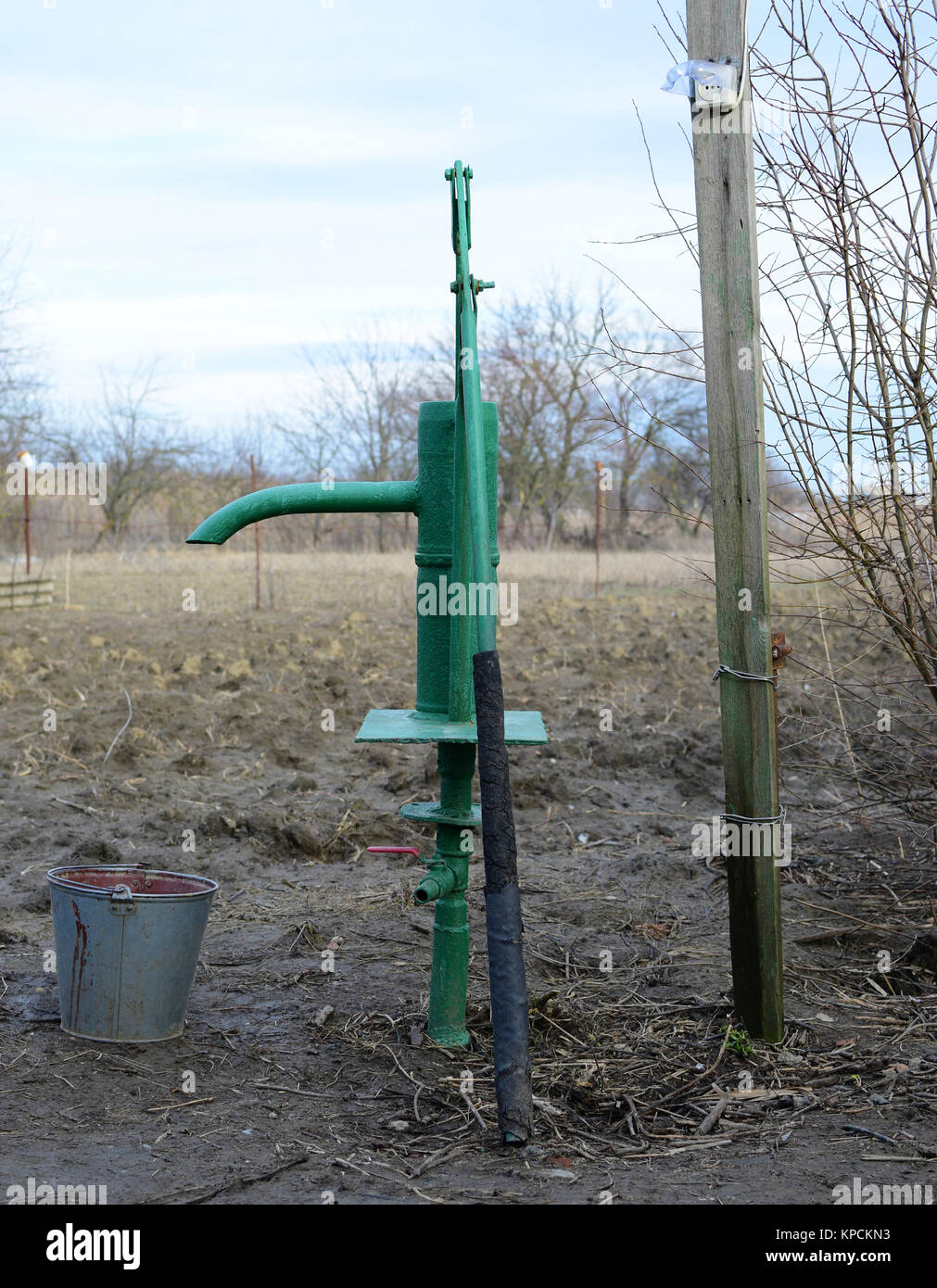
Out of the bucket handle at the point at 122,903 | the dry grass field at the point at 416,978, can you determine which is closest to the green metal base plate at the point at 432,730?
the dry grass field at the point at 416,978

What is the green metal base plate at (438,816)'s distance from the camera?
3352mm

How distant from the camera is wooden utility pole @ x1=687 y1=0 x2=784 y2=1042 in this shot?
128 inches

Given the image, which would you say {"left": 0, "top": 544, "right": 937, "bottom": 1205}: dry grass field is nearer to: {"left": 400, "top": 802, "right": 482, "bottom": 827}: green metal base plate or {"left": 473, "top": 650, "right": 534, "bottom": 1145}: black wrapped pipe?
{"left": 473, "top": 650, "right": 534, "bottom": 1145}: black wrapped pipe

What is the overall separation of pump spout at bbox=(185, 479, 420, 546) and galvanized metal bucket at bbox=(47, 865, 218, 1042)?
1.06 meters

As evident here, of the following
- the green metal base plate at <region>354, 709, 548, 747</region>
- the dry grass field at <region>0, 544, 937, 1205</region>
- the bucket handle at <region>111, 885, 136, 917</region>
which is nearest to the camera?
the dry grass field at <region>0, 544, 937, 1205</region>

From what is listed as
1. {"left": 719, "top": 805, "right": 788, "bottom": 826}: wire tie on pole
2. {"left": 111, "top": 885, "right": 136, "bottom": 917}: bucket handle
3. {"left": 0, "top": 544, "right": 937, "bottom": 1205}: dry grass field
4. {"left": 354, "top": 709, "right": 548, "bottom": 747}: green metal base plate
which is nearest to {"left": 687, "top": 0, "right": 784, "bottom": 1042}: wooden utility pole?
{"left": 719, "top": 805, "right": 788, "bottom": 826}: wire tie on pole

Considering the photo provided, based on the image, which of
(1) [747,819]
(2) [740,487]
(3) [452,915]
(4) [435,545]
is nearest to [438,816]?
(3) [452,915]

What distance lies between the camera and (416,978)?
4020 millimetres

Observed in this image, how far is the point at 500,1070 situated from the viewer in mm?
2734

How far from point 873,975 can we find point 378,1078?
1809 millimetres

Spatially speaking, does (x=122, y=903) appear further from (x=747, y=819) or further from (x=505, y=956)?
(x=747, y=819)

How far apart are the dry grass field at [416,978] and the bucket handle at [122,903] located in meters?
0.42

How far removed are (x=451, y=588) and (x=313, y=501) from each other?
479 millimetres
